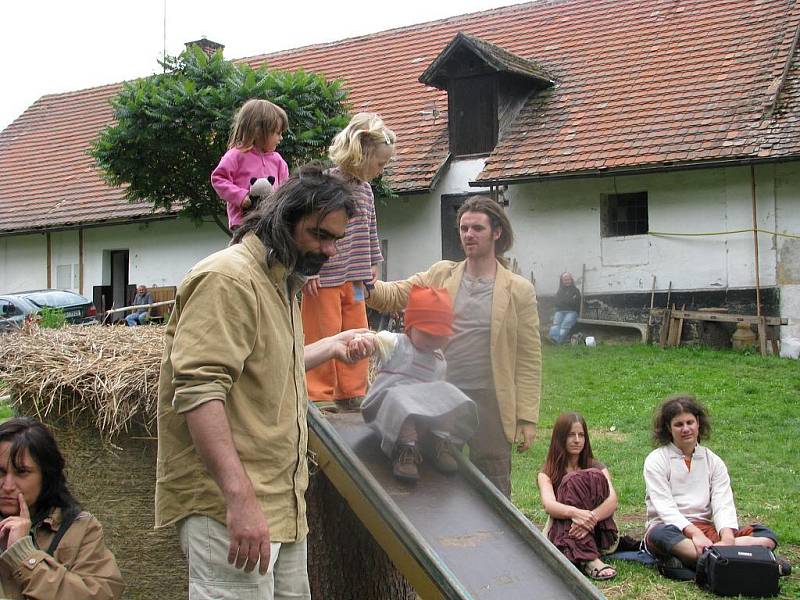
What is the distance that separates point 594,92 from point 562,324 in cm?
449

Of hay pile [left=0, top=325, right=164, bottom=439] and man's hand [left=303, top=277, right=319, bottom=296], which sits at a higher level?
man's hand [left=303, top=277, right=319, bottom=296]

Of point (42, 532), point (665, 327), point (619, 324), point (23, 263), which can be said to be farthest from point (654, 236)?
point (23, 263)

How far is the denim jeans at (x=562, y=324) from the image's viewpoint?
16219mm

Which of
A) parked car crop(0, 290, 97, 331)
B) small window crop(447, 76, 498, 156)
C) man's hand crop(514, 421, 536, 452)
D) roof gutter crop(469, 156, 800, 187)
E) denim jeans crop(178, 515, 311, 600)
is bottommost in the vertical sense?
denim jeans crop(178, 515, 311, 600)

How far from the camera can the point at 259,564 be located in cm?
277

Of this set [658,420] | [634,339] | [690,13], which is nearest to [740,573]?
[658,420]

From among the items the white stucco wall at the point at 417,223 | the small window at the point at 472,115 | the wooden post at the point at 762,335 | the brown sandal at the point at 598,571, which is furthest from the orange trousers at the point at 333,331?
the small window at the point at 472,115

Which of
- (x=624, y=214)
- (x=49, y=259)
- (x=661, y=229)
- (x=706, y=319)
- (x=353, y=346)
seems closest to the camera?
(x=353, y=346)

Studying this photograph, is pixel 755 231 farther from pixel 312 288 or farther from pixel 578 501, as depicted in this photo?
pixel 312 288

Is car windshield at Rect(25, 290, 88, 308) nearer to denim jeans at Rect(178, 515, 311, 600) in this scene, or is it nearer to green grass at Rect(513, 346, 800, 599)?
green grass at Rect(513, 346, 800, 599)

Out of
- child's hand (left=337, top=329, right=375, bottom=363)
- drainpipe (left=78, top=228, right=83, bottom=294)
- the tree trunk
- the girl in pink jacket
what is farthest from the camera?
drainpipe (left=78, top=228, right=83, bottom=294)

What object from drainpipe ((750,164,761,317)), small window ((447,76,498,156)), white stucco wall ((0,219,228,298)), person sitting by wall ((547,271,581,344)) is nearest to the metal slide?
person sitting by wall ((547,271,581,344))

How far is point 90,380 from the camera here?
4.44 meters

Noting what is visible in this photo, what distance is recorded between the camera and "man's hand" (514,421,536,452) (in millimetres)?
4621
